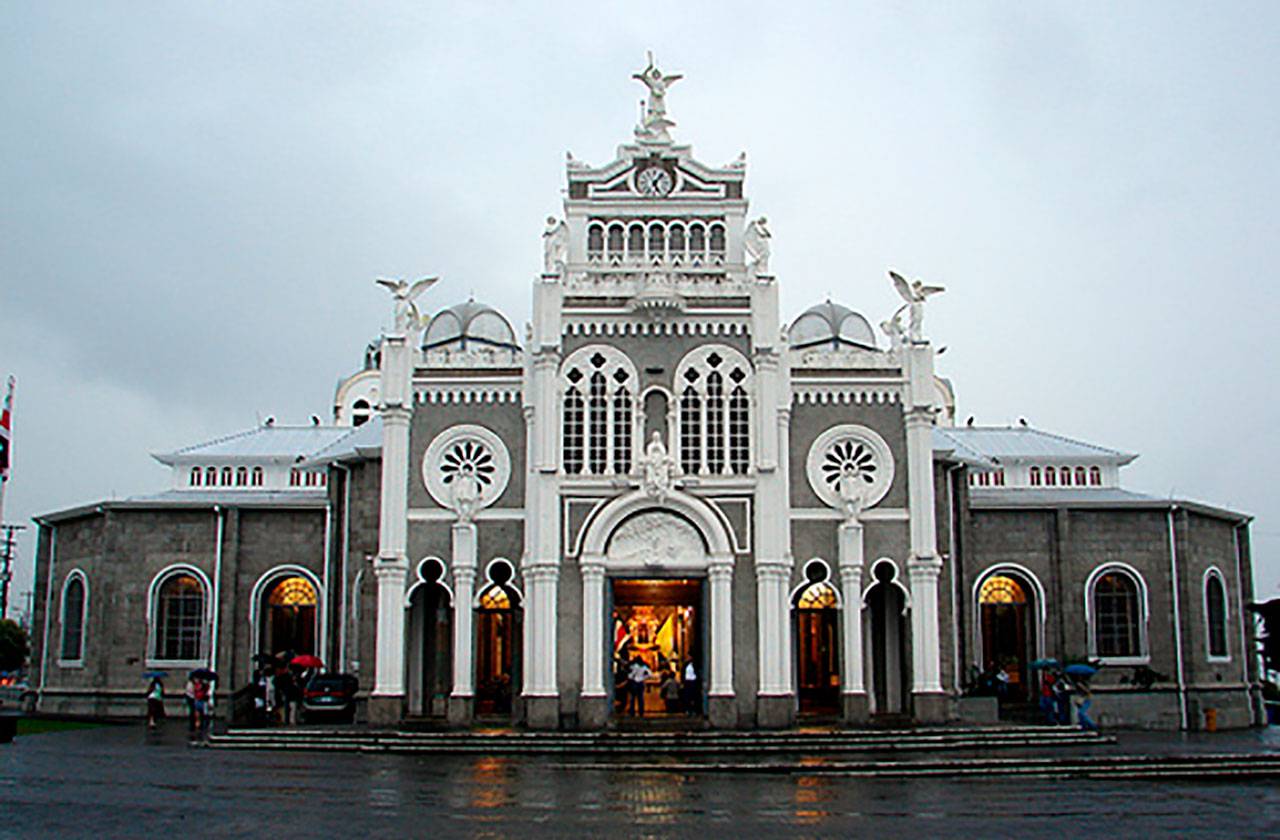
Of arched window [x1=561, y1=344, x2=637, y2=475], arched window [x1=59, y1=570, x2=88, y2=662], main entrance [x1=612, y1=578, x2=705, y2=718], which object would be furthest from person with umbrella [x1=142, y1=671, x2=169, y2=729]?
arched window [x1=561, y1=344, x2=637, y2=475]

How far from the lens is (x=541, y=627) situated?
3241 cm

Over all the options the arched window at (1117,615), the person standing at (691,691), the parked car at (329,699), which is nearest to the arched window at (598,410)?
the person standing at (691,691)

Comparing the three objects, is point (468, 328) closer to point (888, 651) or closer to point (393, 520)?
point (393, 520)

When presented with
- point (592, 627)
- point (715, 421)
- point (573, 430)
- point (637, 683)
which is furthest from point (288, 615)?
point (715, 421)

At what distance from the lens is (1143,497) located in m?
41.1

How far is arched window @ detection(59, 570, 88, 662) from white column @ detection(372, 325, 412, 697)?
13.9 metres

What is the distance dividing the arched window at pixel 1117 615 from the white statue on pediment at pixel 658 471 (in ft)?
51.5

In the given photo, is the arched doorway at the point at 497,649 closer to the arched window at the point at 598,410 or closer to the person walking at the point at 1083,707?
the arched window at the point at 598,410

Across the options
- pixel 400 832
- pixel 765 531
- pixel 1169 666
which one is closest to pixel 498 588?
pixel 765 531

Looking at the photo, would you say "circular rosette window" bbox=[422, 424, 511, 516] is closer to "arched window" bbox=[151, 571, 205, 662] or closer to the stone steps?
the stone steps

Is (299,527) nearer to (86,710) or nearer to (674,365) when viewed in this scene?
(86,710)

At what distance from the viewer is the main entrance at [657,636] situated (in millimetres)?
35531

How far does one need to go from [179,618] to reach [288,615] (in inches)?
139

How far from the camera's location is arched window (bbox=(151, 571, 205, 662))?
4125 cm
